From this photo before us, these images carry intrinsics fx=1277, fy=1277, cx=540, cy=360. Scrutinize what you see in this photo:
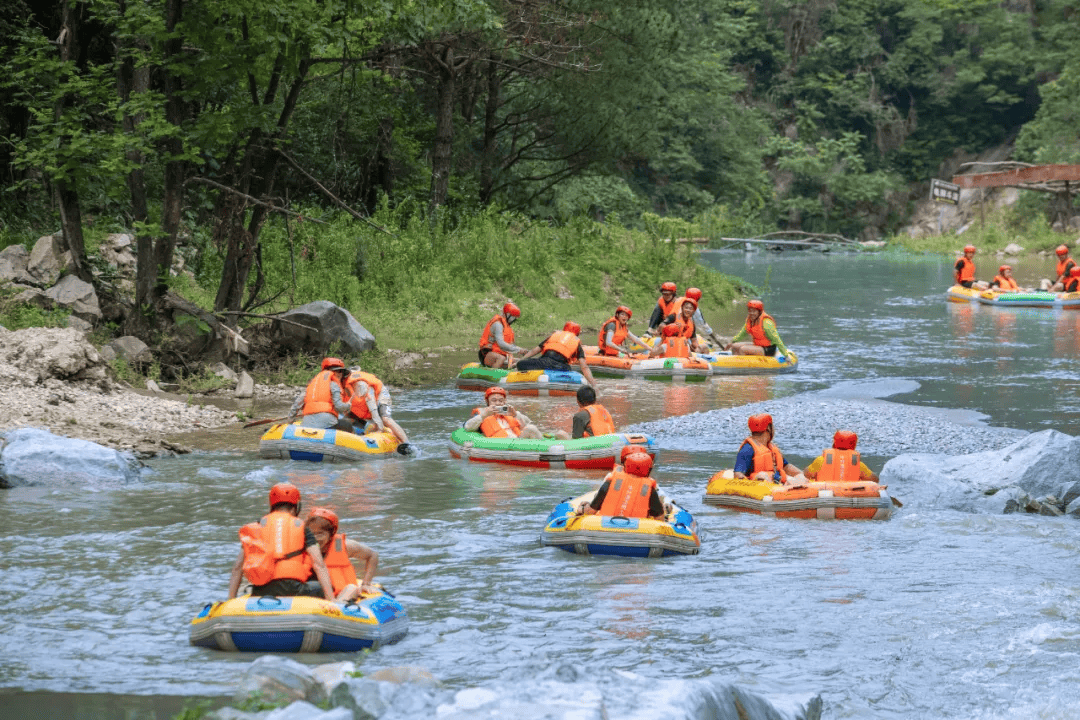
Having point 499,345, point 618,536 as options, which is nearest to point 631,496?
point 618,536

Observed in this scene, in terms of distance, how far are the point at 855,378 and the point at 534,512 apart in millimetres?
10397

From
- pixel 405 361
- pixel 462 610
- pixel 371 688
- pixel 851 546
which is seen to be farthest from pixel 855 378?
pixel 371 688

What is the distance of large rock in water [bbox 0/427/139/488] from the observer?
12.2 m

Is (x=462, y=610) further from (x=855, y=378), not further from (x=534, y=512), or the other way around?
(x=855, y=378)

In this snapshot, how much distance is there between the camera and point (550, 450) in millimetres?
13922

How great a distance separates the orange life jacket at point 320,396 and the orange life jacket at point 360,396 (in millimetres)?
175

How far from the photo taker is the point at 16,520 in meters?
11.0

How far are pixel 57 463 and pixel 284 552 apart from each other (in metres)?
5.41

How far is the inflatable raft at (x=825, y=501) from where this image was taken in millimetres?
11695


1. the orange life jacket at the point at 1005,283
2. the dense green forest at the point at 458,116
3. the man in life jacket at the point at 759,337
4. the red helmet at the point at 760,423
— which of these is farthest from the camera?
the orange life jacket at the point at 1005,283

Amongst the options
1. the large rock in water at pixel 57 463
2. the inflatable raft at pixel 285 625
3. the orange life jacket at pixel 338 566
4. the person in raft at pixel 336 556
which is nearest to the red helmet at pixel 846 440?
the person in raft at pixel 336 556

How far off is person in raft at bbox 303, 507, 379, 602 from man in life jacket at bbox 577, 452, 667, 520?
2757mm

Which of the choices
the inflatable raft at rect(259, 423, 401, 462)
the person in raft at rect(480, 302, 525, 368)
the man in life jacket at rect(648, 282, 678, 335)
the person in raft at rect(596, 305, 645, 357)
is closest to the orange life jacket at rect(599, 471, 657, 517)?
the inflatable raft at rect(259, 423, 401, 462)

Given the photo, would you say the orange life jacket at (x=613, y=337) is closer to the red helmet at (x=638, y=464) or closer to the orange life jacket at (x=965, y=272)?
the red helmet at (x=638, y=464)
